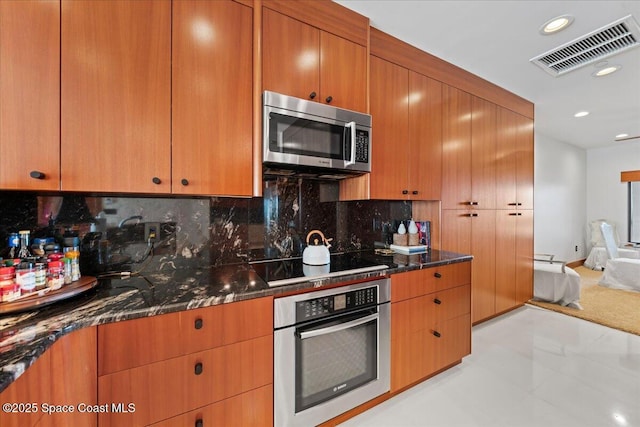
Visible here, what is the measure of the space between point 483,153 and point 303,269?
2.40 metres

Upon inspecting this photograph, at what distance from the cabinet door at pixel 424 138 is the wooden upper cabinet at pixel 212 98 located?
1390 millimetres

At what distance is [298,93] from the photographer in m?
1.58

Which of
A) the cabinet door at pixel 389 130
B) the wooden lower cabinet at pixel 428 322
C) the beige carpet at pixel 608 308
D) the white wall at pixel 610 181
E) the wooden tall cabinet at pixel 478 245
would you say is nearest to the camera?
the wooden lower cabinet at pixel 428 322

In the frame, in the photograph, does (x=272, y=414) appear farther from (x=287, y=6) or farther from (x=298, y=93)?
(x=287, y=6)

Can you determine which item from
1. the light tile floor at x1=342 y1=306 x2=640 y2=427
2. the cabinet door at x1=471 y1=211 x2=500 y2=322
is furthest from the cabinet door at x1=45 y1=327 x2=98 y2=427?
the cabinet door at x1=471 y1=211 x2=500 y2=322

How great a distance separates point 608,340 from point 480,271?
4.29ft

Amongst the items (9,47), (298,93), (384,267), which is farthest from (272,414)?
(9,47)

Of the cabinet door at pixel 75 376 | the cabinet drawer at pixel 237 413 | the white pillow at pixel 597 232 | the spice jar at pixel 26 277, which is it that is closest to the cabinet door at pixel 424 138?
the cabinet drawer at pixel 237 413

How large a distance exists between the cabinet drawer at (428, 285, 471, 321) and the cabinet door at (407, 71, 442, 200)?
795mm

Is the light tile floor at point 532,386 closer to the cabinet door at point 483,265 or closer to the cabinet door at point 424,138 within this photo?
the cabinet door at point 483,265

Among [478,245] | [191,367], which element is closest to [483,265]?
[478,245]

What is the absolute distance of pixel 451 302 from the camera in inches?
77.7

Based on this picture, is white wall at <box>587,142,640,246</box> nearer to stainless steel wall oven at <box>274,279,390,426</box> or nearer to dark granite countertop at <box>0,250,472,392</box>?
dark granite countertop at <box>0,250,472,392</box>

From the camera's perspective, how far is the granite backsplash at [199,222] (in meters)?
1.31
